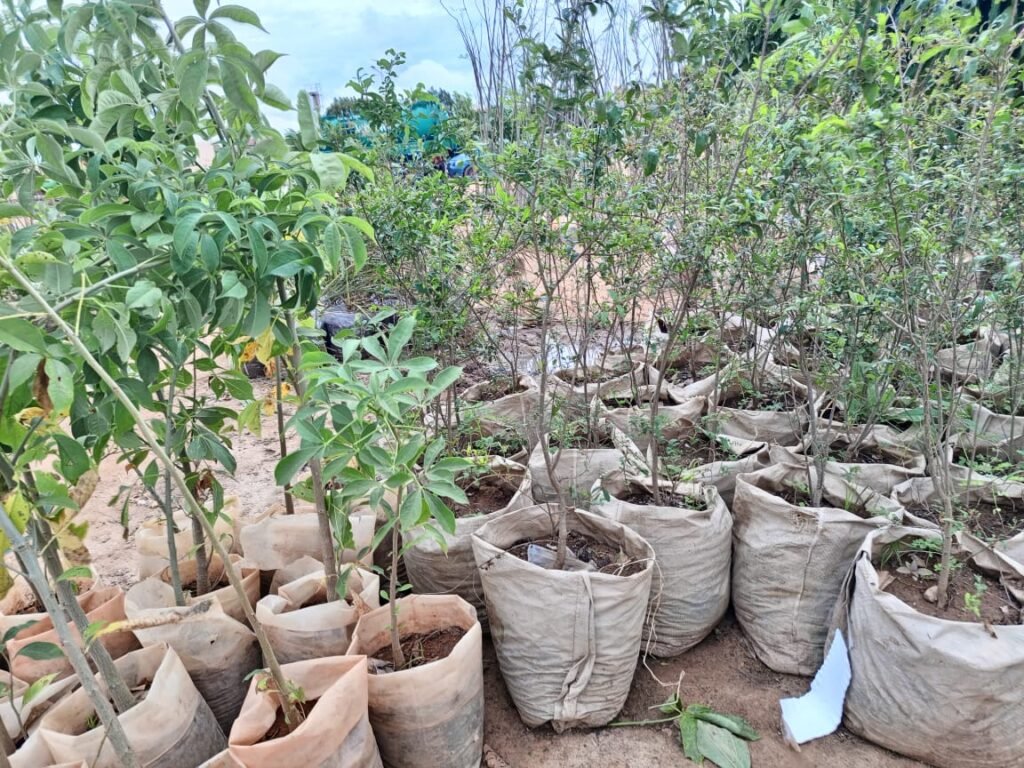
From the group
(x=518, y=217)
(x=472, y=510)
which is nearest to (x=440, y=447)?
(x=472, y=510)

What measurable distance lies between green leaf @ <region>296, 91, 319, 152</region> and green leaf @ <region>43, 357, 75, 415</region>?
0.57 m

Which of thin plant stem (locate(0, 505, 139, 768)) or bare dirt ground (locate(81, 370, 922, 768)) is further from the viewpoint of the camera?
bare dirt ground (locate(81, 370, 922, 768))

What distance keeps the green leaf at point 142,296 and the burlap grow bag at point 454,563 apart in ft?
3.53

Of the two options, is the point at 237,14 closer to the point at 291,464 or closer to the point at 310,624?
the point at 291,464

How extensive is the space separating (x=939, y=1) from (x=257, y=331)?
1491 mm

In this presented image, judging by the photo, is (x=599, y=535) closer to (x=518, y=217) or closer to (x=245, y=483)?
(x=518, y=217)

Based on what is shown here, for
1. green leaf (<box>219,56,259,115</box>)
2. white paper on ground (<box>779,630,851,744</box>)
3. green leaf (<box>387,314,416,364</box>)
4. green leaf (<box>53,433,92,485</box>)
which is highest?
green leaf (<box>219,56,259,115</box>)

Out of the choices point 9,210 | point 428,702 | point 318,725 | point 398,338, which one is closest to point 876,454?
point 428,702

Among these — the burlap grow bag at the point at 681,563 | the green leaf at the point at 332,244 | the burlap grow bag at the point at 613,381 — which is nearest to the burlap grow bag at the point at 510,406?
the burlap grow bag at the point at 613,381

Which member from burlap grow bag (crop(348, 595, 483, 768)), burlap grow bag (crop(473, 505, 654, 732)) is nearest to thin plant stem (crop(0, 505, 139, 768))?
burlap grow bag (crop(348, 595, 483, 768))

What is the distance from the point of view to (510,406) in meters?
2.39

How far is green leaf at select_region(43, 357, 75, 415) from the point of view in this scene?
0.69 m

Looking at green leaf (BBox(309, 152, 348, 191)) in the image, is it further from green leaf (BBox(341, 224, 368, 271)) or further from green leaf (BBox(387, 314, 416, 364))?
green leaf (BBox(387, 314, 416, 364))

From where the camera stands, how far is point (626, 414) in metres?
2.26
